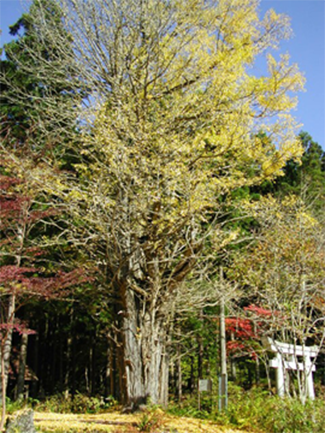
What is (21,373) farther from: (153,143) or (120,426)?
(153,143)

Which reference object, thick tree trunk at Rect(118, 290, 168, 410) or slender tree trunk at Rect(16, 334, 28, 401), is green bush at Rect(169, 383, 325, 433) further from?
slender tree trunk at Rect(16, 334, 28, 401)

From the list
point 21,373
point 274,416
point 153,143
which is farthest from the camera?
point 21,373

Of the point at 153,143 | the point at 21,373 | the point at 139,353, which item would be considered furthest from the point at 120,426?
the point at 21,373

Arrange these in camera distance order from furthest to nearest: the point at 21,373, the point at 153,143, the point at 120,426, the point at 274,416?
the point at 21,373 < the point at 153,143 < the point at 274,416 < the point at 120,426

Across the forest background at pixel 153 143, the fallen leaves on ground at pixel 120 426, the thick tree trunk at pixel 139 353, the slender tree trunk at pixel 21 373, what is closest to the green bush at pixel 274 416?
the fallen leaves on ground at pixel 120 426

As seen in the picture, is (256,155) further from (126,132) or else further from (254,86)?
(126,132)

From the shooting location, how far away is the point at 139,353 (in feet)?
21.5

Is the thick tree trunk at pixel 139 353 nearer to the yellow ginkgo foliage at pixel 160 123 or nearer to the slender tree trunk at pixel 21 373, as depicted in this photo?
the yellow ginkgo foliage at pixel 160 123

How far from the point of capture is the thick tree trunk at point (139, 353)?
6.23 meters

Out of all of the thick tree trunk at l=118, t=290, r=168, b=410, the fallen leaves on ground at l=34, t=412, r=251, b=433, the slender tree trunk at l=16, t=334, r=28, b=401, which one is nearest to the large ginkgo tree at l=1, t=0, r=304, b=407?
the thick tree trunk at l=118, t=290, r=168, b=410

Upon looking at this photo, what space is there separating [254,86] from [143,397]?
533 cm

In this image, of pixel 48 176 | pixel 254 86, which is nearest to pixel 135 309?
pixel 48 176

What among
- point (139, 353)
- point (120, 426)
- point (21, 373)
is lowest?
point (120, 426)

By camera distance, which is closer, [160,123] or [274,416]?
[274,416]
